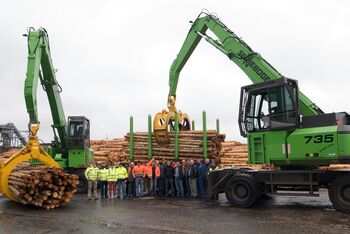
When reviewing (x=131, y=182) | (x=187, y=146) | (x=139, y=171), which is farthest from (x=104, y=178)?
(x=187, y=146)

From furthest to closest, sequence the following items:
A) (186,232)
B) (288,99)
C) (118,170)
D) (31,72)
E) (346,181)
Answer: (118,170) < (31,72) < (288,99) < (346,181) < (186,232)

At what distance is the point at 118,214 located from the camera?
40.5 feet

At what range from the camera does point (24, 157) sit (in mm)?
13828

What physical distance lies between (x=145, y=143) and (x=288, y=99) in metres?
9.25

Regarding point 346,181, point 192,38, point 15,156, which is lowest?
point 346,181

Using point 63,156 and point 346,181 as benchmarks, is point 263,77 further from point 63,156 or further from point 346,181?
point 63,156

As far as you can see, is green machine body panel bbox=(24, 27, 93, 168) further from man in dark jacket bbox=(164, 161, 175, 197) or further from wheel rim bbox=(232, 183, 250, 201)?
wheel rim bbox=(232, 183, 250, 201)

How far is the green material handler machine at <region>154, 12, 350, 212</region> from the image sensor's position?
11.8m

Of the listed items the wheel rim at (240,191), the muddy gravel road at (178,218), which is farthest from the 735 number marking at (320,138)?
the wheel rim at (240,191)

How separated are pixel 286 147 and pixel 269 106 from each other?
1.41 meters

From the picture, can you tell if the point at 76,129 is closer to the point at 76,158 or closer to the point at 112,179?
the point at 76,158

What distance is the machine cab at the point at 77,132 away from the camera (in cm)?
1930

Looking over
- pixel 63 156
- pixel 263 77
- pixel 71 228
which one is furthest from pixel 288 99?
pixel 63 156

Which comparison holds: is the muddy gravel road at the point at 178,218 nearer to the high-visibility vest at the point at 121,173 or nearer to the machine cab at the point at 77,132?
the high-visibility vest at the point at 121,173
